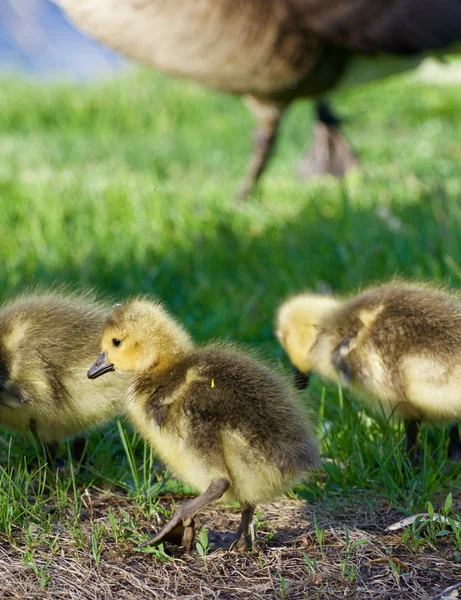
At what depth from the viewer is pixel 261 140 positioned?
6938 millimetres

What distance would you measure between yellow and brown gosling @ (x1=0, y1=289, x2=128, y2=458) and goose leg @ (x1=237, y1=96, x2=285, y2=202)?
13.2 feet

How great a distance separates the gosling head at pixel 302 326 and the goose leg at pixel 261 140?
133 inches

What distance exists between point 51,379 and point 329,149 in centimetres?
561

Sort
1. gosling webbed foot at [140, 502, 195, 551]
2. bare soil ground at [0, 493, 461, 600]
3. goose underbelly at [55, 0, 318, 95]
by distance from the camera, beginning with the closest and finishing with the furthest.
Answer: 1. bare soil ground at [0, 493, 461, 600]
2. gosling webbed foot at [140, 502, 195, 551]
3. goose underbelly at [55, 0, 318, 95]

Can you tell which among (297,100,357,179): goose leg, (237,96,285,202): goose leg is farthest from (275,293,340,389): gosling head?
(297,100,357,179): goose leg

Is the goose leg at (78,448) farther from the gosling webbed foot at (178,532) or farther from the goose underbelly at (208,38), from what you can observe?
the goose underbelly at (208,38)

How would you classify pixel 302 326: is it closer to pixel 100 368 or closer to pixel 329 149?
pixel 100 368

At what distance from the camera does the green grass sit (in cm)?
292

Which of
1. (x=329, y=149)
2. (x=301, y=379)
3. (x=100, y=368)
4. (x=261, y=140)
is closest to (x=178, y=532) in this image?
(x=100, y=368)

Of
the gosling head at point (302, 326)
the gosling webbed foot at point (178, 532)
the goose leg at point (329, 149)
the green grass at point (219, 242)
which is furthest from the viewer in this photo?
the goose leg at point (329, 149)

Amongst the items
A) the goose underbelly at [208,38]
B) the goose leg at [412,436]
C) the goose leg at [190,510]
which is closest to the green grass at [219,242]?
the goose leg at [412,436]

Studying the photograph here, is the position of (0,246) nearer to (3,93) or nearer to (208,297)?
(208,297)

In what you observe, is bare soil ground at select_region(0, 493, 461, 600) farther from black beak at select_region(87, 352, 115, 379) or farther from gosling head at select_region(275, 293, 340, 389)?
gosling head at select_region(275, 293, 340, 389)

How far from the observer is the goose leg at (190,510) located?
2.41m
